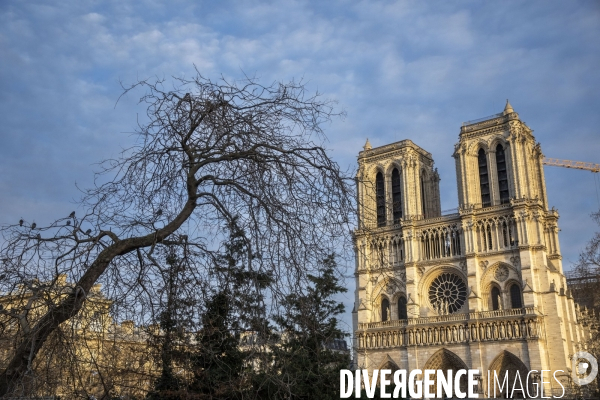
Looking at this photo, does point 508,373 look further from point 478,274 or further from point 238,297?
point 238,297

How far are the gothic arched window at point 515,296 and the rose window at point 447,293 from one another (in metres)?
3.35

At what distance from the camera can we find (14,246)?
5.85m

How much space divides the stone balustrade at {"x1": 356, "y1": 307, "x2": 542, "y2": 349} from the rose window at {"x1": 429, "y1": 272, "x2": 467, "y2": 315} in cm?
186

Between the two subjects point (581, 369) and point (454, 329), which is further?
point (454, 329)

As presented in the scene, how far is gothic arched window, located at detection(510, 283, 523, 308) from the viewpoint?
4422 cm

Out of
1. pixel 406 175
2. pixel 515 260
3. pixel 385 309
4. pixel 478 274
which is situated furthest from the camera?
pixel 406 175

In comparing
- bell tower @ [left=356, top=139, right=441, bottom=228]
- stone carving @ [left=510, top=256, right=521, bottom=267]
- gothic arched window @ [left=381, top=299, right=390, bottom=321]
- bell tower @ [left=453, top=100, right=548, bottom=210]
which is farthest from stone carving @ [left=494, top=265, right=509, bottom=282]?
gothic arched window @ [left=381, top=299, right=390, bottom=321]

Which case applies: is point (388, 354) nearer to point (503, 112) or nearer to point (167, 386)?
point (503, 112)

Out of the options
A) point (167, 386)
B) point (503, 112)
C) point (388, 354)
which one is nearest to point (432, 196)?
point (503, 112)

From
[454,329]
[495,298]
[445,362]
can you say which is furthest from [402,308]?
[495,298]

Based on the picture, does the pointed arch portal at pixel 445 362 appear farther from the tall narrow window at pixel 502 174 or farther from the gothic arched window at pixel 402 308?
the tall narrow window at pixel 502 174

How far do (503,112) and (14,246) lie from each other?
4649cm

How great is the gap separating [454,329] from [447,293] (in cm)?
352

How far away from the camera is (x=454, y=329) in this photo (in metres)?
44.5
